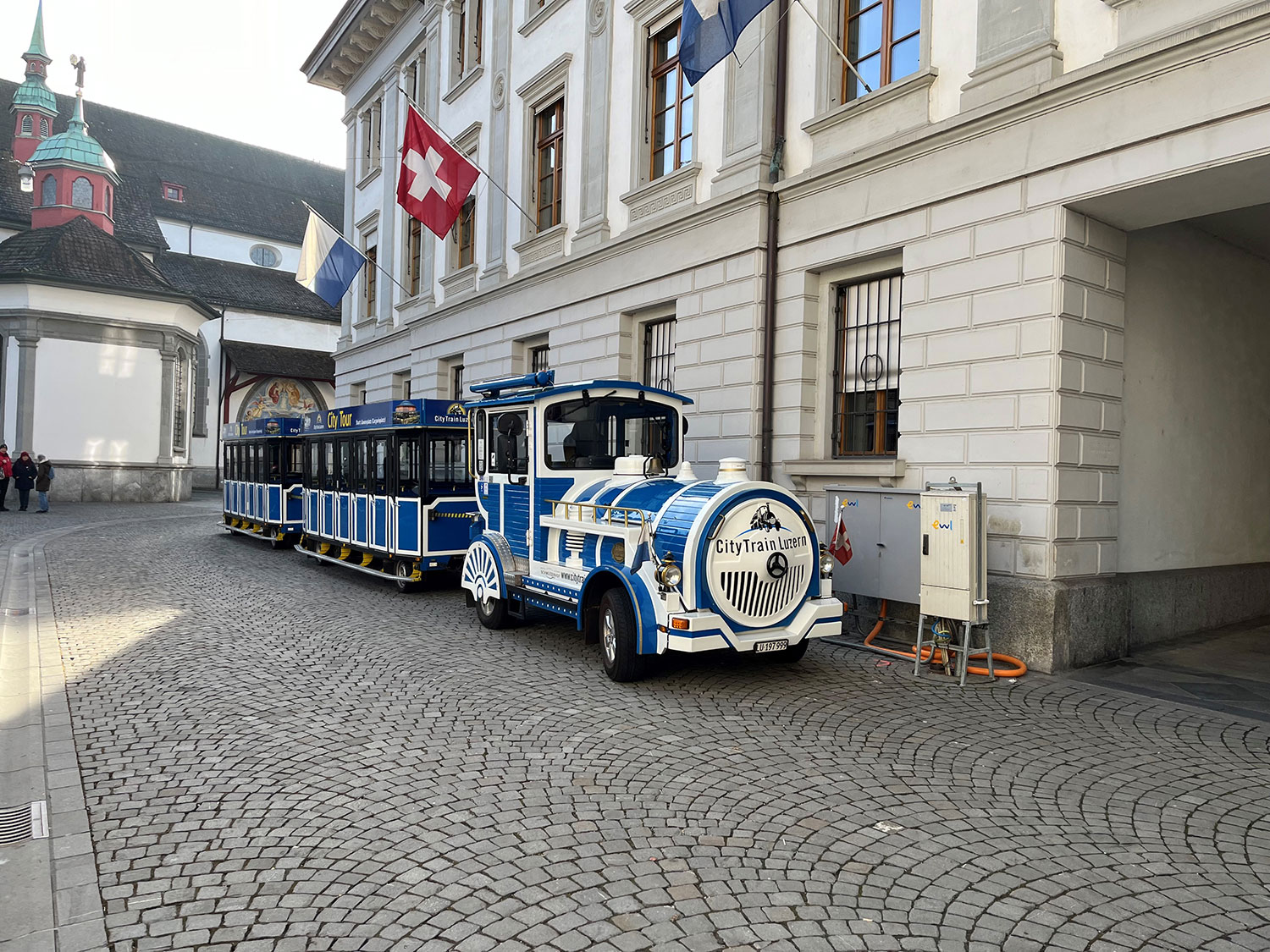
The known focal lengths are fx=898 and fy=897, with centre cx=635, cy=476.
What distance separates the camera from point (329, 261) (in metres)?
18.9

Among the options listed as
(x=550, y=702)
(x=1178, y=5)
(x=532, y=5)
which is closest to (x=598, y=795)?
(x=550, y=702)

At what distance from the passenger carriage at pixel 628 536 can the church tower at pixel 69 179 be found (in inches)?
1388

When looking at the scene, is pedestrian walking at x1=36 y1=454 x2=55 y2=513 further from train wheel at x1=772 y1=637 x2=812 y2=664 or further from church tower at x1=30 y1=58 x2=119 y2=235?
train wheel at x1=772 y1=637 x2=812 y2=664

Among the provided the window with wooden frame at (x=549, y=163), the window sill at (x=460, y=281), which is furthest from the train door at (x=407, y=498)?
the window sill at (x=460, y=281)

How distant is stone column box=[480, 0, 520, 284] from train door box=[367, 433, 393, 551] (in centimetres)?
534

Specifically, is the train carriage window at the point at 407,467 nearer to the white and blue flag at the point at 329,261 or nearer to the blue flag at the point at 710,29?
the blue flag at the point at 710,29

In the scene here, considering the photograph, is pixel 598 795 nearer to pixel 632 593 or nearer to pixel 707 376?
pixel 632 593

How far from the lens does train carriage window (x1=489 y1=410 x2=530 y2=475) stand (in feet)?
28.8

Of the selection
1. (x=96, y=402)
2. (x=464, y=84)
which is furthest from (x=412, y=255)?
(x=96, y=402)

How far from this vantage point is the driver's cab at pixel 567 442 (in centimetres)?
848

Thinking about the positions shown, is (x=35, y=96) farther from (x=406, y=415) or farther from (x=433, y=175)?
(x=406, y=415)

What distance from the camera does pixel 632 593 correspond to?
6.92m

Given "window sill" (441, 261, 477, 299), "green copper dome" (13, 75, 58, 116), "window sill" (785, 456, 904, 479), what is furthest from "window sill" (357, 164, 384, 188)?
"green copper dome" (13, 75, 58, 116)

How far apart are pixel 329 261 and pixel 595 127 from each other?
7.31m
